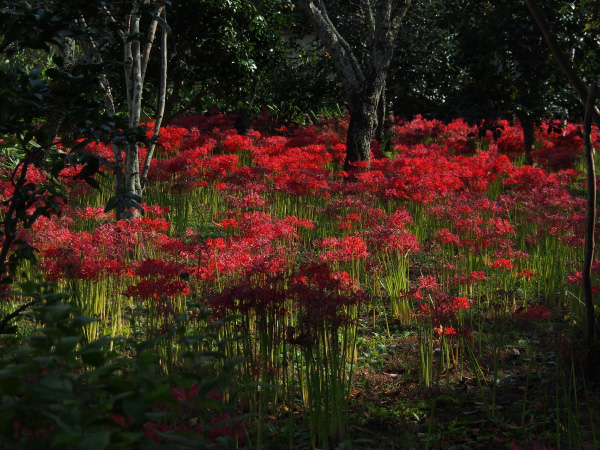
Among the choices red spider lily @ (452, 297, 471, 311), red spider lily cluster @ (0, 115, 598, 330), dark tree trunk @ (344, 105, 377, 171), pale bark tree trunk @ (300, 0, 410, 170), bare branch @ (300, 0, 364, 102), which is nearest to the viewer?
red spider lily @ (452, 297, 471, 311)

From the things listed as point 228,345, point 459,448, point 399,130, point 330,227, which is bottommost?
point 459,448

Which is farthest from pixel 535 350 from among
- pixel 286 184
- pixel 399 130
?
pixel 399 130

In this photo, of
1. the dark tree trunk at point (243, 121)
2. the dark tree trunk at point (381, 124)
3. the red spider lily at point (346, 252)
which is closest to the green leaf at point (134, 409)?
the red spider lily at point (346, 252)

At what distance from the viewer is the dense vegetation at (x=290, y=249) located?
8.07 feet

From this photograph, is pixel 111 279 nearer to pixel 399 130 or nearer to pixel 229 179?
pixel 229 179

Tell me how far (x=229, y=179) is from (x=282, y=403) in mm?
5297

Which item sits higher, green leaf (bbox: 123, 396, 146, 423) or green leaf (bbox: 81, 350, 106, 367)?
green leaf (bbox: 81, 350, 106, 367)

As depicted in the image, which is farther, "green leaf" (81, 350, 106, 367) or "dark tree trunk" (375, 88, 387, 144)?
"dark tree trunk" (375, 88, 387, 144)

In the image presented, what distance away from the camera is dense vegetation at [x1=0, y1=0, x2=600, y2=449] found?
8.07ft

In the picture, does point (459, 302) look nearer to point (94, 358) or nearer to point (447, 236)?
point (447, 236)

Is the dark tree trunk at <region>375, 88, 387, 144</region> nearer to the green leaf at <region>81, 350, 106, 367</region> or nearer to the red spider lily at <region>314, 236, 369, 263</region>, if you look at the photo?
the red spider lily at <region>314, 236, 369, 263</region>

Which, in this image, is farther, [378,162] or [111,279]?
[378,162]

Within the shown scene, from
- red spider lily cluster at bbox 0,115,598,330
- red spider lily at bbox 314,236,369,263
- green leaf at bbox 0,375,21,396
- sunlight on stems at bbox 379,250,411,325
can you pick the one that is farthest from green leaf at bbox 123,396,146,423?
sunlight on stems at bbox 379,250,411,325

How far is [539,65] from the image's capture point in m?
10.4
